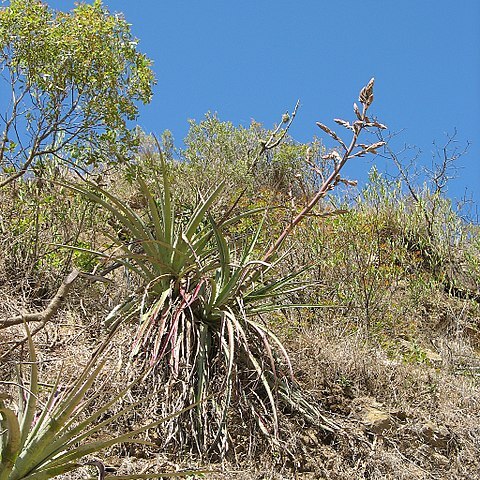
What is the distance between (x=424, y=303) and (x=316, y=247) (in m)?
1.76

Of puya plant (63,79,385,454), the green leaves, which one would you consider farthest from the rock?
the green leaves

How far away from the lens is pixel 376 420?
5.87 meters

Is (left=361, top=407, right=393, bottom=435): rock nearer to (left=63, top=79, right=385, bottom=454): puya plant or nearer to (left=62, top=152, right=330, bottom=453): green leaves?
(left=63, top=79, right=385, bottom=454): puya plant

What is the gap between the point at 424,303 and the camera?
30.1 ft

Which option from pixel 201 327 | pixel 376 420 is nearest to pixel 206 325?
pixel 201 327

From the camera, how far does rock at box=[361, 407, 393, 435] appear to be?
5.83m

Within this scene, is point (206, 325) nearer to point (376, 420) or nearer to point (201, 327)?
point (201, 327)

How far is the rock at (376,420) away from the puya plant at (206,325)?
1.16 feet

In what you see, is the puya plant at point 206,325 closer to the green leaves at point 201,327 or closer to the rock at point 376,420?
the green leaves at point 201,327

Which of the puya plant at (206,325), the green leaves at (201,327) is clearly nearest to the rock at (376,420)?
the puya plant at (206,325)

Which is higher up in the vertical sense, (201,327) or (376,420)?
(201,327)

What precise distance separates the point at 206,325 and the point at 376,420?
62.5 inches

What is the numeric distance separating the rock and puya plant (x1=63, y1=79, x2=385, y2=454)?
1.16ft

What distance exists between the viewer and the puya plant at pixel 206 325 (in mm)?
5246
